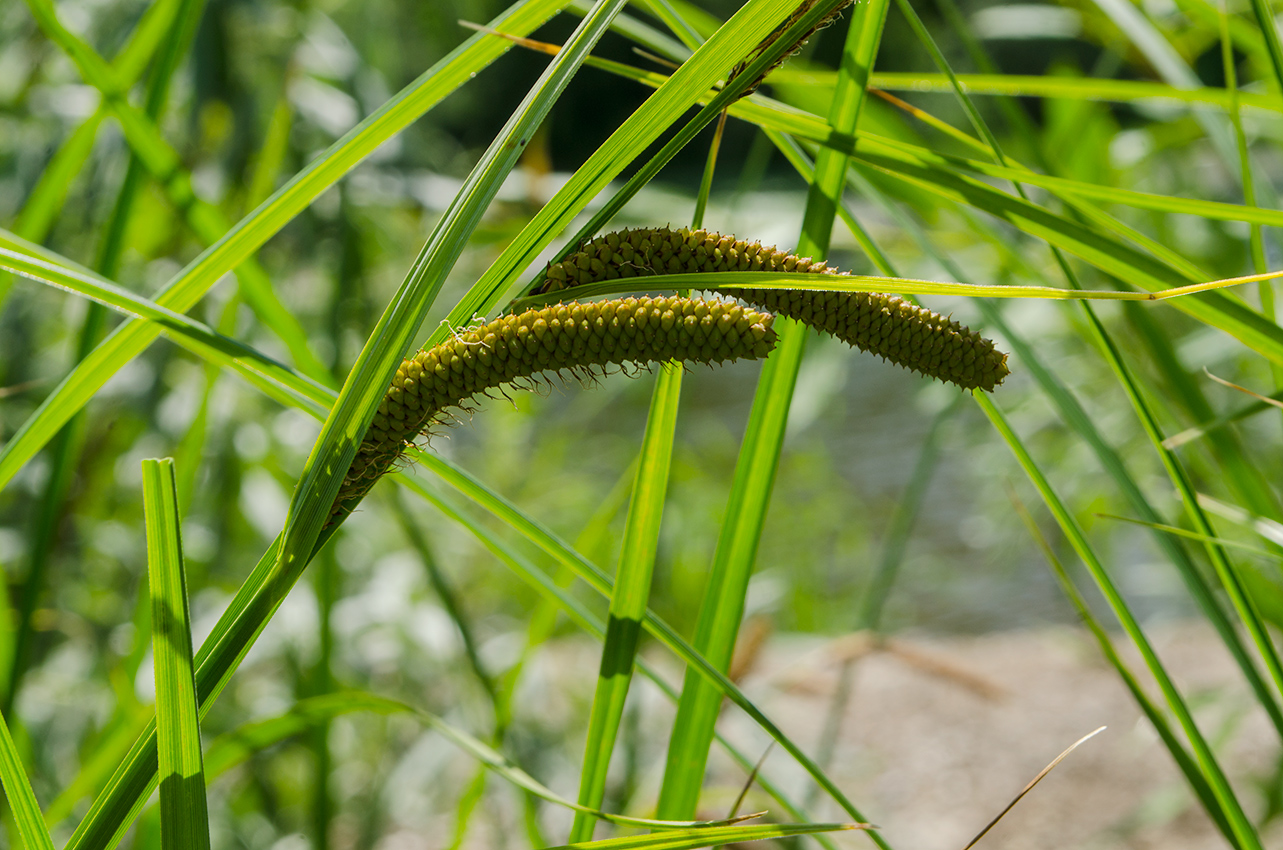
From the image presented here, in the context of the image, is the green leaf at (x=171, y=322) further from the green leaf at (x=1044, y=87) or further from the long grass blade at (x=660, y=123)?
the green leaf at (x=1044, y=87)

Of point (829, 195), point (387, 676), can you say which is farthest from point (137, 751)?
point (387, 676)

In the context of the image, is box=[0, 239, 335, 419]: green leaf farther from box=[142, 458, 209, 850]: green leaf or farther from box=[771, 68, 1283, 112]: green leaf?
box=[771, 68, 1283, 112]: green leaf

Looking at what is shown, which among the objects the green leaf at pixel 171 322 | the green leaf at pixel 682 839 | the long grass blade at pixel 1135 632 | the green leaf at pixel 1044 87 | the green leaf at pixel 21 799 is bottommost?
→ the green leaf at pixel 682 839

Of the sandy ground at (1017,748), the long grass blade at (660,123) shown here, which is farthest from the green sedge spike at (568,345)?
the sandy ground at (1017,748)

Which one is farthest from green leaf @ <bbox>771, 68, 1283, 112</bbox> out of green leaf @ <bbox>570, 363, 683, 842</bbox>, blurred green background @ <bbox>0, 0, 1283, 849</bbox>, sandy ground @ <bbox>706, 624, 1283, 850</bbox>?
sandy ground @ <bbox>706, 624, 1283, 850</bbox>

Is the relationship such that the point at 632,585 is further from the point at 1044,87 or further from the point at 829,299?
the point at 1044,87

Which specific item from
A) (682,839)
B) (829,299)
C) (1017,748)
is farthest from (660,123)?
(1017,748)
